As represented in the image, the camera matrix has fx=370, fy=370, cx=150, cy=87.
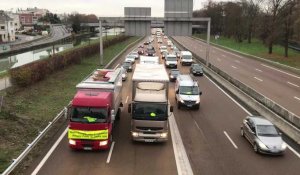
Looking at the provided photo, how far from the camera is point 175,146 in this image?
1955cm

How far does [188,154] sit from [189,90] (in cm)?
1108

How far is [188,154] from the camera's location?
60.2ft

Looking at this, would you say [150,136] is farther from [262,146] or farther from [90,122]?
[262,146]

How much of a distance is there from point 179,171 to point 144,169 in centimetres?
154

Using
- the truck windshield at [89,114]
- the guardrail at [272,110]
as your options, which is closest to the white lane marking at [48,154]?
the truck windshield at [89,114]

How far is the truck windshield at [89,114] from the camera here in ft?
57.3

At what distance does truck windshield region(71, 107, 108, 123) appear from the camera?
57.3 feet

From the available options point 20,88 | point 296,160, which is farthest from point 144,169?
point 20,88

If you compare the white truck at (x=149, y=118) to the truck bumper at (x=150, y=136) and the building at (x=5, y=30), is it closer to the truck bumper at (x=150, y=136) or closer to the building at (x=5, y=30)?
the truck bumper at (x=150, y=136)

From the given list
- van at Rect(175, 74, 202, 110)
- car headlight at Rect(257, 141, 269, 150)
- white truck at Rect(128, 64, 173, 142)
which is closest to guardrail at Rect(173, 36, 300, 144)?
car headlight at Rect(257, 141, 269, 150)

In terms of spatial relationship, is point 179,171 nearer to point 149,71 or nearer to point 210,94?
point 149,71

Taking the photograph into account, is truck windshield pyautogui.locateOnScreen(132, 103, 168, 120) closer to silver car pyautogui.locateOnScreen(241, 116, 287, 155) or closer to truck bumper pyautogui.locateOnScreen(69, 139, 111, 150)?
truck bumper pyautogui.locateOnScreen(69, 139, 111, 150)

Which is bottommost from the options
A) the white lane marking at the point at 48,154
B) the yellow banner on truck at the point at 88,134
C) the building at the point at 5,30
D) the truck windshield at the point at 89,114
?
the white lane marking at the point at 48,154

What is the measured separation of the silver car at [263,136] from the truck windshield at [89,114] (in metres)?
7.81
